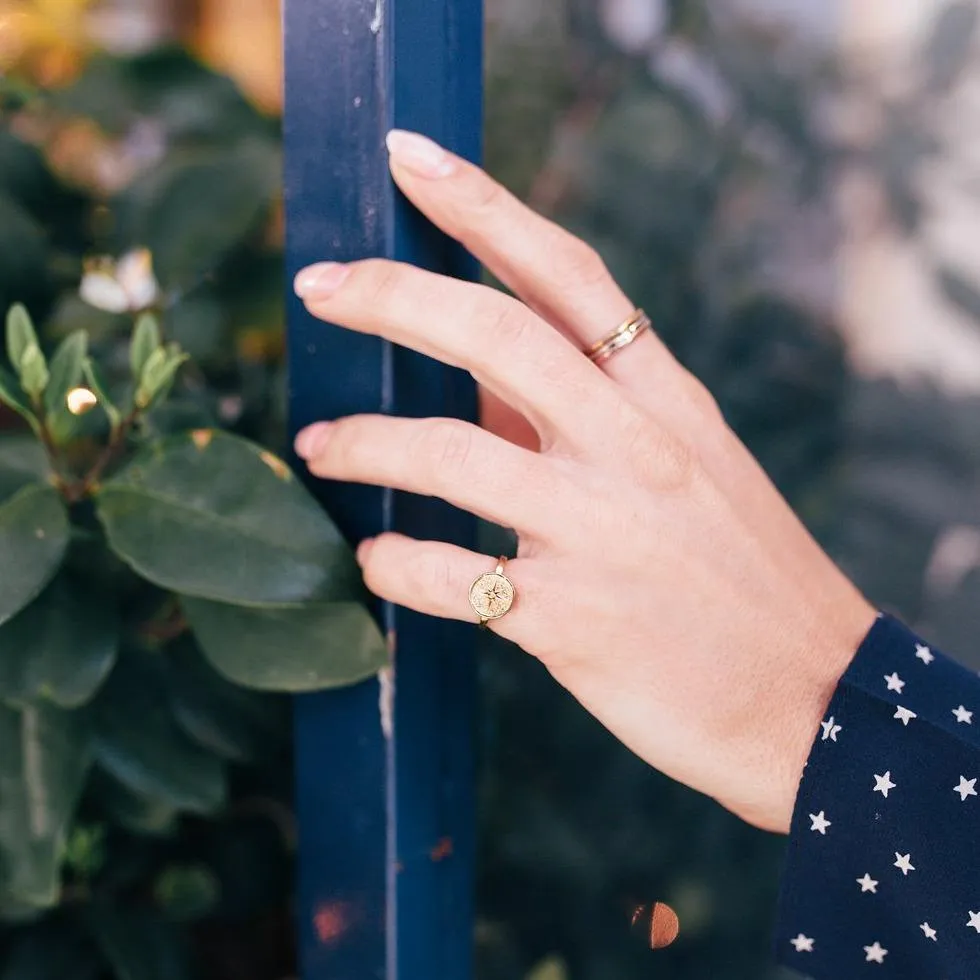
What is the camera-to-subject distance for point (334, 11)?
0.56 meters

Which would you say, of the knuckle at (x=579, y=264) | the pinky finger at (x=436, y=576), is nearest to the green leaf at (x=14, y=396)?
the pinky finger at (x=436, y=576)

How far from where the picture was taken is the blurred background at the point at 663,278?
977mm

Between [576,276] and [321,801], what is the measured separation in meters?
0.38

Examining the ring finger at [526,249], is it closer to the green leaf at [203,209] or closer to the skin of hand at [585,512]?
the skin of hand at [585,512]

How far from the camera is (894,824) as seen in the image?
0.58 metres

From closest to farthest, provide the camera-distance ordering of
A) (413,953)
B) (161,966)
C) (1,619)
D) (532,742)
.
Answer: (1,619) < (413,953) < (161,966) < (532,742)

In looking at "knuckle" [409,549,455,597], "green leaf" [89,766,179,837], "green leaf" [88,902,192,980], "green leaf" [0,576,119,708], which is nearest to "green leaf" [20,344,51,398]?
"green leaf" [0,576,119,708]

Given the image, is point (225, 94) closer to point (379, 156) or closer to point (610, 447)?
point (379, 156)

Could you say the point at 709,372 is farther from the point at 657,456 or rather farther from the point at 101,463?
the point at 101,463

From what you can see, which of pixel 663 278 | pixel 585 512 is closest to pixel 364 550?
pixel 585 512

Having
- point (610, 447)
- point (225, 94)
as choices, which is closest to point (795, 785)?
point (610, 447)

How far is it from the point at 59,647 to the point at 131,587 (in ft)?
0.50

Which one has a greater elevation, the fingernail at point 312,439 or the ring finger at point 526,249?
the ring finger at point 526,249

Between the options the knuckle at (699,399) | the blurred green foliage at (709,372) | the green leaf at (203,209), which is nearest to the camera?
the knuckle at (699,399)
